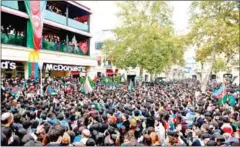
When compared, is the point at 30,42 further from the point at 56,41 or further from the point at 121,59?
the point at 121,59

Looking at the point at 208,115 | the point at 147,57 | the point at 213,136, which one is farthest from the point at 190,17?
the point at 213,136

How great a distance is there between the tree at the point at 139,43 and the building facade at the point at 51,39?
10.9 ft

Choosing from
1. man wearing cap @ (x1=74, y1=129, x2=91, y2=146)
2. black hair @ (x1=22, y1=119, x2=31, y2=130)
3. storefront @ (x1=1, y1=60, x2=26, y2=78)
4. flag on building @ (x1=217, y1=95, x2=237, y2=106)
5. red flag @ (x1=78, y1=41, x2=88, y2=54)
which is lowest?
man wearing cap @ (x1=74, y1=129, x2=91, y2=146)

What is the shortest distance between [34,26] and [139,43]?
12.1m

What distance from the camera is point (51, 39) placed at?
25641 millimetres

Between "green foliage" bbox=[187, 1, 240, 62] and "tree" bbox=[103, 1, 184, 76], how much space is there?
5314 mm

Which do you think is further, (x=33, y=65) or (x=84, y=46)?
(x=84, y=46)

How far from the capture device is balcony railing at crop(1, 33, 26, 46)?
1973cm

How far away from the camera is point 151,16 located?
1383 inches

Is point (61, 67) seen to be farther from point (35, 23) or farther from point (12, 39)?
point (12, 39)

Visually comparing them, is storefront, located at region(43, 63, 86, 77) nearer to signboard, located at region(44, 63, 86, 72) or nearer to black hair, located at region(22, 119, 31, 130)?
signboard, located at region(44, 63, 86, 72)

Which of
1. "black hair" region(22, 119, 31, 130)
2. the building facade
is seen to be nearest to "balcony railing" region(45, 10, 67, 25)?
the building facade

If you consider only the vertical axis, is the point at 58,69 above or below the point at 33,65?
below

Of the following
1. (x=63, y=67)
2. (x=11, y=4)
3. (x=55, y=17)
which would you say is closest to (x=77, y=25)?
(x=55, y=17)
